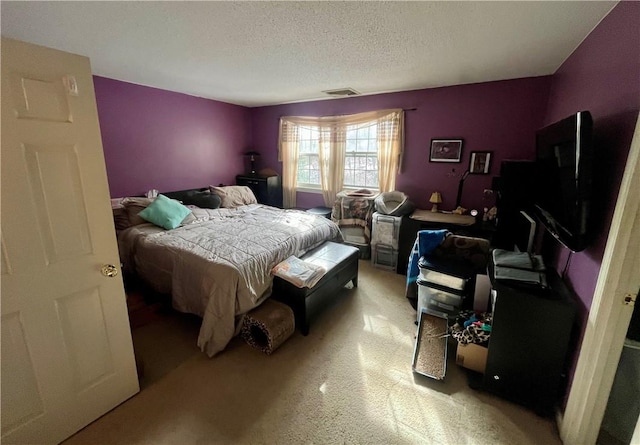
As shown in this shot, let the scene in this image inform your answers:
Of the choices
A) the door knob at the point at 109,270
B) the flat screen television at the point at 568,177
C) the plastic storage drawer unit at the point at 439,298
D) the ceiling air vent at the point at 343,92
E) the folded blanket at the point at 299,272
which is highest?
the ceiling air vent at the point at 343,92

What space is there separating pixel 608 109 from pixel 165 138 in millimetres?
4562

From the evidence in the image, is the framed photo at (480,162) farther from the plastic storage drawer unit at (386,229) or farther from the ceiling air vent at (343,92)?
the ceiling air vent at (343,92)

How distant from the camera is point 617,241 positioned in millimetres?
1197

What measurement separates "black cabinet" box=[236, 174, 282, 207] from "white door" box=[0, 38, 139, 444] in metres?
3.45

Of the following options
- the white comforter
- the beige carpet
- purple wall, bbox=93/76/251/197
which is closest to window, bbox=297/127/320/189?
purple wall, bbox=93/76/251/197

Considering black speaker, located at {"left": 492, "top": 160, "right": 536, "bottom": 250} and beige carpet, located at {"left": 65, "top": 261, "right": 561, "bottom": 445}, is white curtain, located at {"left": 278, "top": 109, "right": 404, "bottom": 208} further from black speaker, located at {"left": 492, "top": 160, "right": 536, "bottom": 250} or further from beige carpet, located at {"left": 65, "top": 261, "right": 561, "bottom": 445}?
beige carpet, located at {"left": 65, "top": 261, "right": 561, "bottom": 445}

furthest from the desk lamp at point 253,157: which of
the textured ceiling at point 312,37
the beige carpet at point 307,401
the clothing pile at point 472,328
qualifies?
the clothing pile at point 472,328

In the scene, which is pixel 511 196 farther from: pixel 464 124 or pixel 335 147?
pixel 335 147

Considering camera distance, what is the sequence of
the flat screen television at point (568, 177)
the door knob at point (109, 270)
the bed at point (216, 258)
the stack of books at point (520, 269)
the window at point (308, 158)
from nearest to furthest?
the flat screen television at point (568, 177)
the door knob at point (109, 270)
the stack of books at point (520, 269)
the bed at point (216, 258)
the window at point (308, 158)

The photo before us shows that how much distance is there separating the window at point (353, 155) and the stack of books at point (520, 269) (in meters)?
2.56

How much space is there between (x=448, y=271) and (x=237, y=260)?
1748 mm

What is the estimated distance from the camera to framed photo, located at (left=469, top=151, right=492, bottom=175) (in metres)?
3.36

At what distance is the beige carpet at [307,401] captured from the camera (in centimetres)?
150

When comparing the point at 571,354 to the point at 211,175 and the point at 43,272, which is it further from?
the point at 211,175
